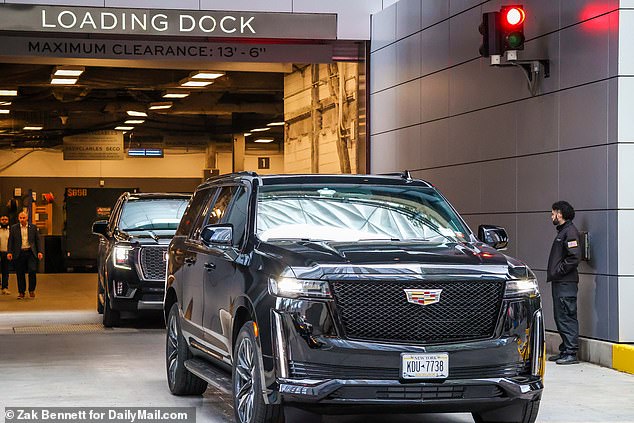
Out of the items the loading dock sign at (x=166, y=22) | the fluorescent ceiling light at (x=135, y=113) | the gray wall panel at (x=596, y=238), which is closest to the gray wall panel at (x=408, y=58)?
the loading dock sign at (x=166, y=22)

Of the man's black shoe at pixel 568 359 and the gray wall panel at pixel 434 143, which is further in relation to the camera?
the gray wall panel at pixel 434 143

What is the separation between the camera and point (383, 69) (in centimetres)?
2223

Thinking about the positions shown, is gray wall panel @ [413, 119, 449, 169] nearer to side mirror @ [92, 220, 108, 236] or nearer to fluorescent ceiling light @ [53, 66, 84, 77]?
side mirror @ [92, 220, 108, 236]

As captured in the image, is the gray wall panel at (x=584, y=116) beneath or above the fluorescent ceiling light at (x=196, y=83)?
beneath

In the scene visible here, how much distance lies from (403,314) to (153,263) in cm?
1088

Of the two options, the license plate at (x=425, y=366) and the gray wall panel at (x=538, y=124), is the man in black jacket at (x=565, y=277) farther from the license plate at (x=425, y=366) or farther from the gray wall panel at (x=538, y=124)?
the license plate at (x=425, y=366)

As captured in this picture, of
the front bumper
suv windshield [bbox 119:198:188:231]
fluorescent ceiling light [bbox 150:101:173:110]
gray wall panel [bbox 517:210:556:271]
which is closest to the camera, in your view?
the front bumper

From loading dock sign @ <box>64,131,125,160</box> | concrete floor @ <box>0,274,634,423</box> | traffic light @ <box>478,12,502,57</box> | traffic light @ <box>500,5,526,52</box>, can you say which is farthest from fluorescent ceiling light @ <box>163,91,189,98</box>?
traffic light @ <box>500,5,526,52</box>

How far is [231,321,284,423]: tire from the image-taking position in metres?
8.38

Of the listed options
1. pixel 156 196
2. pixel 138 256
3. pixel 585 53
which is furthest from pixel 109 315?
pixel 585 53

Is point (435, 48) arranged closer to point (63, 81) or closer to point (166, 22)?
point (166, 22)

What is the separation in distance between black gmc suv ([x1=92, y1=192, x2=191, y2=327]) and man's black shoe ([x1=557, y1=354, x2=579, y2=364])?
22.5 feet

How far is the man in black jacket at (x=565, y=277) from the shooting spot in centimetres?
1413

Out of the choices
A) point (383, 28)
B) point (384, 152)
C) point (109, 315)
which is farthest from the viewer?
point (384, 152)
